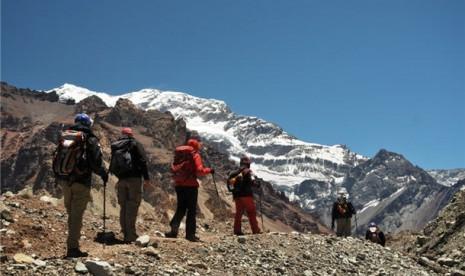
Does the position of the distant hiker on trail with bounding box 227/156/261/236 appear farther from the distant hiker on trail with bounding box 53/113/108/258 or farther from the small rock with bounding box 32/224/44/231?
the distant hiker on trail with bounding box 53/113/108/258

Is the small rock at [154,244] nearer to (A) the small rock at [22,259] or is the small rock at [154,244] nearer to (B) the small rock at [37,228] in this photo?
(B) the small rock at [37,228]

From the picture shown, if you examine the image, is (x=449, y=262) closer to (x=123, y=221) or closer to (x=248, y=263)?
(x=248, y=263)

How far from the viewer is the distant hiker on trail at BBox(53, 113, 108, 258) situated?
1202 cm

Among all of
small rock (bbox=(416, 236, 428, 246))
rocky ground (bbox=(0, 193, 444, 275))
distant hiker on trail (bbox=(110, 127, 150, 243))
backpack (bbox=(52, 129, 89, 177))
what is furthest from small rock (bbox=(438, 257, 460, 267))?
backpack (bbox=(52, 129, 89, 177))

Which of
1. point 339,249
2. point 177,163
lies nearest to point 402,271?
point 339,249

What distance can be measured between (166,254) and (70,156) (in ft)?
9.70

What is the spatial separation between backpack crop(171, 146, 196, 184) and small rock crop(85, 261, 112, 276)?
481 cm

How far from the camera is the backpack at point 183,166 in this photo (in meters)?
15.6

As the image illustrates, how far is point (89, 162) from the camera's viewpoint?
1223 cm

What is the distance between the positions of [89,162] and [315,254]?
7366mm

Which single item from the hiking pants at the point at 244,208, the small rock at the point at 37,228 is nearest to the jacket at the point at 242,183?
the hiking pants at the point at 244,208

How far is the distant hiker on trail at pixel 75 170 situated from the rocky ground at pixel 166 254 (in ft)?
2.12

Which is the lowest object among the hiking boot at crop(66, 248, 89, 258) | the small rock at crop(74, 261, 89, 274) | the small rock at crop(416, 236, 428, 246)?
the small rock at crop(74, 261, 89, 274)

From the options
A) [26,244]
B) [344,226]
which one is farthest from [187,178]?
[344,226]
